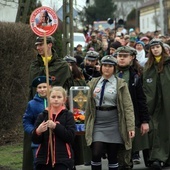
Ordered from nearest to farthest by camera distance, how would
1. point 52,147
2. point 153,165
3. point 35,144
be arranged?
1. point 52,147
2. point 35,144
3. point 153,165

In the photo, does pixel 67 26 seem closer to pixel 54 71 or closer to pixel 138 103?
pixel 138 103

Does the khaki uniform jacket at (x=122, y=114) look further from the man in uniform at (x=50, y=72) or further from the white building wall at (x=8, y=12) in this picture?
the white building wall at (x=8, y=12)

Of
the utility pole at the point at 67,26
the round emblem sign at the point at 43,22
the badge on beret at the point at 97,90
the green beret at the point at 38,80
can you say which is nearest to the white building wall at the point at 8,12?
the utility pole at the point at 67,26

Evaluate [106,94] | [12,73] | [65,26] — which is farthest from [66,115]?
[65,26]

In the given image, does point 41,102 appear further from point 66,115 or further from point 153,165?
point 153,165

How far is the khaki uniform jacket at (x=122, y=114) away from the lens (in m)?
8.75

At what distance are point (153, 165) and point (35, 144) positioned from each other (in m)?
2.82

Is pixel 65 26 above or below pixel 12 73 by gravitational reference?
above

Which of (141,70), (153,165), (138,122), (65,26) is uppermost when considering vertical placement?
(65,26)

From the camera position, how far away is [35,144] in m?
8.18

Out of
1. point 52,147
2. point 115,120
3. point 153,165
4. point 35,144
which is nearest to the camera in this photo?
point 52,147

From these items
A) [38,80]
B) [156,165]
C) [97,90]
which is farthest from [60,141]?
[156,165]

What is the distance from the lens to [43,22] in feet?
28.5

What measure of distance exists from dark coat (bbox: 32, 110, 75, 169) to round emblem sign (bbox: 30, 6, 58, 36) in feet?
4.37
